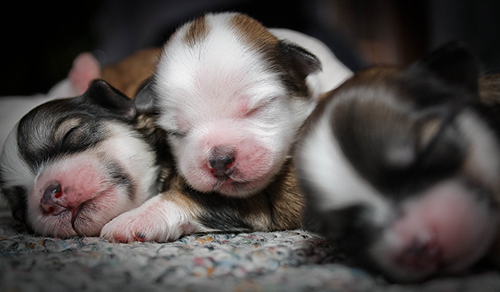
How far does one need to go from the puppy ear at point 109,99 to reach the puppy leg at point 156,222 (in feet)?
1.52

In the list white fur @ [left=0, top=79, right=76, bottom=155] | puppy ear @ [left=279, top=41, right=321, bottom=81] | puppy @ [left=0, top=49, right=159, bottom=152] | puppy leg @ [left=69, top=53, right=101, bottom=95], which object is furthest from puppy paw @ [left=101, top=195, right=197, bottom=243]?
puppy leg @ [left=69, top=53, right=101, bottom=95]

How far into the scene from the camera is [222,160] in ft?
4.90

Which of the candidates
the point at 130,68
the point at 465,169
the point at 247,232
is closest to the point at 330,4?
the point at 130,68

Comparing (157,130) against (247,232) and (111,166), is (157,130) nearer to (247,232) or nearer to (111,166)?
(111,166)

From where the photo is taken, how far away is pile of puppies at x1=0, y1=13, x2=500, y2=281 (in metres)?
1.03

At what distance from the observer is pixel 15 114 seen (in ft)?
8.85

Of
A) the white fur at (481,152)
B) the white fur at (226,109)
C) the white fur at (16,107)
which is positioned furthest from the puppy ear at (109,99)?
the white fur at (481,152)

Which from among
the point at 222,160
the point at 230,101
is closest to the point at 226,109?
the point at 230,101

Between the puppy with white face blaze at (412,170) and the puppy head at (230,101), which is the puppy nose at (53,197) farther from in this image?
the puppy with white face blaze at (412,170)

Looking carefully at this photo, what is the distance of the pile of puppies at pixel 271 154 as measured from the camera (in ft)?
3.38

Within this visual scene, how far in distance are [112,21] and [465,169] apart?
5852 mm

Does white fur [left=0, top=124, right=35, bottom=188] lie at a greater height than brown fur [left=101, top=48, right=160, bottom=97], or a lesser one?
lesser

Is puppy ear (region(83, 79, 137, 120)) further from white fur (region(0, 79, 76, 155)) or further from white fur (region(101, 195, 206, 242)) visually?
white fur (region(0, 79, 76, 155))

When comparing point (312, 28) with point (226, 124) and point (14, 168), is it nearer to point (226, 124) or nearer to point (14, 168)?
point (226, 124)
